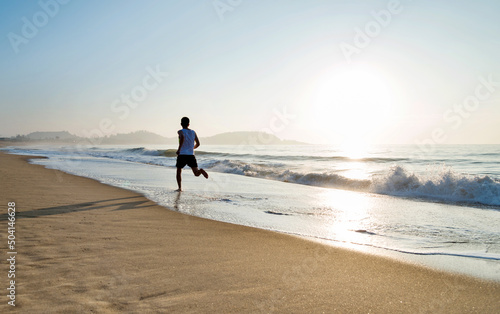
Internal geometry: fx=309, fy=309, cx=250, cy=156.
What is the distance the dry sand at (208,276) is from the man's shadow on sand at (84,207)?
1.79 ft

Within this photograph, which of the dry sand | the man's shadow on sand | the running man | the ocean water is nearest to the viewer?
the dry sand

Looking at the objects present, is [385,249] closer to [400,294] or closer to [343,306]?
[400,294]

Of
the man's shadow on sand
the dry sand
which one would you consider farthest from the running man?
the dry sand

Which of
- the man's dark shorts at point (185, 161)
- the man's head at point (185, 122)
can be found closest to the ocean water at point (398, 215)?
the man's dark shorts at point (185, 161)

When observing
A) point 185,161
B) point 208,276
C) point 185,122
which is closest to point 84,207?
point 185,161

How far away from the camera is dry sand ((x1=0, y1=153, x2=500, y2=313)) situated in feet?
7.64

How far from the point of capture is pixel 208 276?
2.82 metres

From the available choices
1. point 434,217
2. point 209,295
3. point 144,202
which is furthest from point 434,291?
point 144,202

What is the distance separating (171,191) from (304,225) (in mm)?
4782

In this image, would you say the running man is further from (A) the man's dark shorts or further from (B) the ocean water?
(B) the ocean water

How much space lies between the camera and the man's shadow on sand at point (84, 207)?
197 inches

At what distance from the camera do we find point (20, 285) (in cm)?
248

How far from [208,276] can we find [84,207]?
4.21 m

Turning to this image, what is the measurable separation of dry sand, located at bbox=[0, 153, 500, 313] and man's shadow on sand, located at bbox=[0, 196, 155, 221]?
547 millimetres
